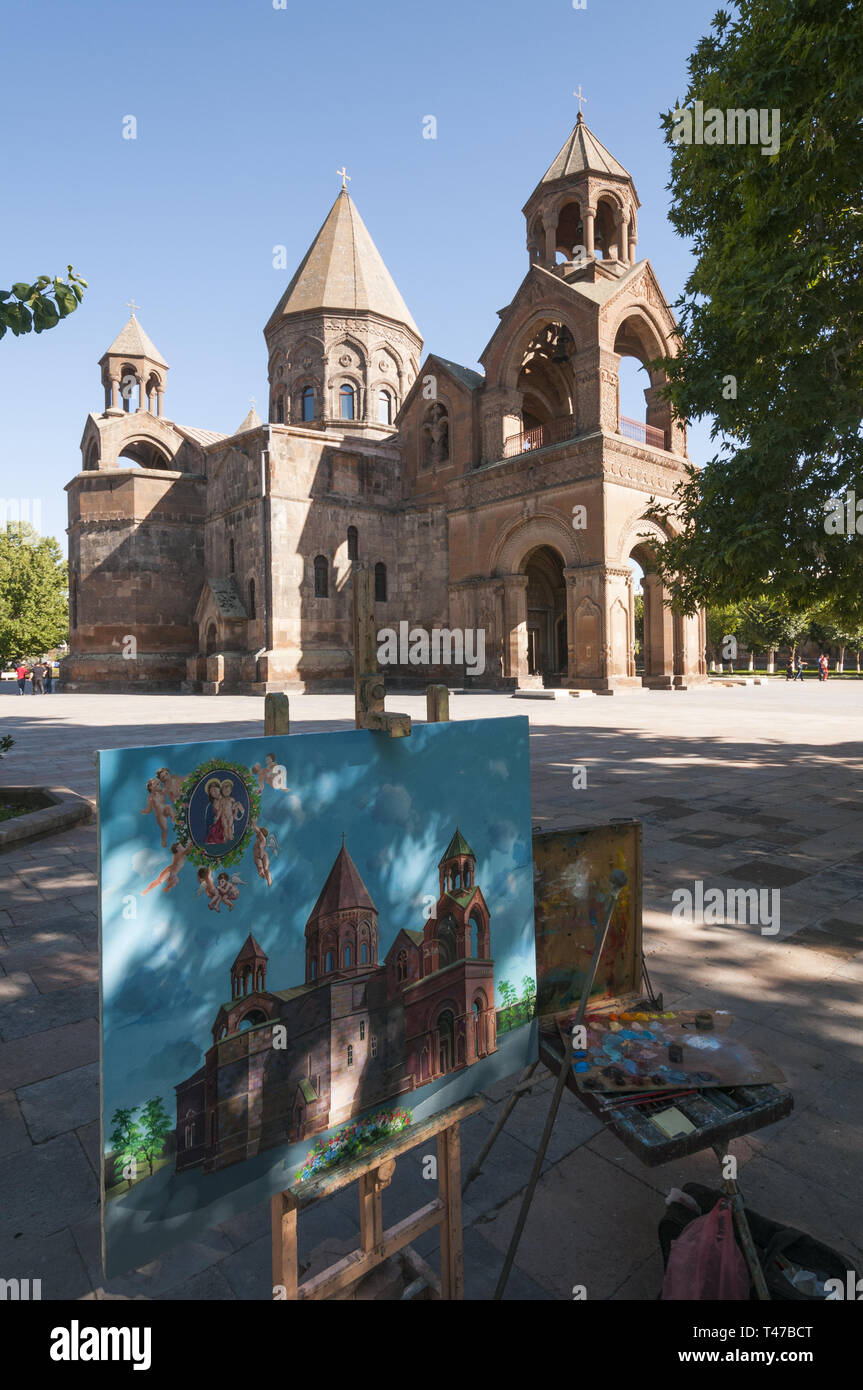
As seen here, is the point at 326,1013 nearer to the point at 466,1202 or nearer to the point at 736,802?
the point at 466,1202

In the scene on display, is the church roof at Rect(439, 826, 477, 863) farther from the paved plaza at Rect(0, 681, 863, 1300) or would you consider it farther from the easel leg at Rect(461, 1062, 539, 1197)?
the paved plaza at Rect(0, 681, 863, 1300)

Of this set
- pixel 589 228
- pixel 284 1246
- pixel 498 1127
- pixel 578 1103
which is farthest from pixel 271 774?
pixel 589 228

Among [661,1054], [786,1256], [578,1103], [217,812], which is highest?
[217,812]

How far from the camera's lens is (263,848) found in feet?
5.71

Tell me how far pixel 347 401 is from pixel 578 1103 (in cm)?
3503

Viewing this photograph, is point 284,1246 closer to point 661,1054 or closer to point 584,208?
point 661,1054

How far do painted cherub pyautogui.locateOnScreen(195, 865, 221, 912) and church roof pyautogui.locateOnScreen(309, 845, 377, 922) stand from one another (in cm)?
29

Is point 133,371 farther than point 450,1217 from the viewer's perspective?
Yes

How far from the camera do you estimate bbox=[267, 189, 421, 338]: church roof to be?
33375 millimetres

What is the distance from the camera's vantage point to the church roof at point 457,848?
2.14m

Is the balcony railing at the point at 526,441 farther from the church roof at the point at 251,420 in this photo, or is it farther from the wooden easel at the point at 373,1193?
the wooden easel at the point at 373,1193

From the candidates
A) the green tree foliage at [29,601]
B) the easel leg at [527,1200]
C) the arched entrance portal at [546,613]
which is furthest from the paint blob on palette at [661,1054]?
the green tree foliage at [29,601]

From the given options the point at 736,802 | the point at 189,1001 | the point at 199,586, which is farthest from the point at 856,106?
the point at 199,586

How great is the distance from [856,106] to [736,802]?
652 centimetres
